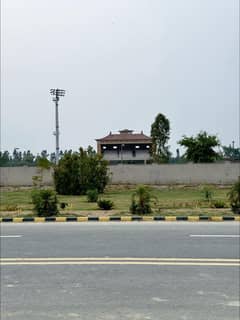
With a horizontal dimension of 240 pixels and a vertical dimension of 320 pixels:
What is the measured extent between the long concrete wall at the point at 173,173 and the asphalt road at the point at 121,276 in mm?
26802

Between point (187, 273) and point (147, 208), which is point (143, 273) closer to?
point (187, 273)

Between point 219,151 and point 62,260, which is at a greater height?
point 219,151

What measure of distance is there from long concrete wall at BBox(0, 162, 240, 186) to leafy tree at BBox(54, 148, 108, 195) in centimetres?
437

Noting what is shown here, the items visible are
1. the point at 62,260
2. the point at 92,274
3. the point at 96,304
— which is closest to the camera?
the point at 96,304

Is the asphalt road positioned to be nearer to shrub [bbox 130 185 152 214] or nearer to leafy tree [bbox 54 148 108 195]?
shrub [bbox 130 185 152 214]

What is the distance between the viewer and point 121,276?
20.9 ft

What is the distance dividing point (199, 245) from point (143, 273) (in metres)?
2.82

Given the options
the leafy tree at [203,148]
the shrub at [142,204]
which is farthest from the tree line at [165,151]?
the shrub at [142,204]

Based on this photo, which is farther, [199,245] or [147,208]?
[147,208]

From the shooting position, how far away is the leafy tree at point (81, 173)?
32406mm

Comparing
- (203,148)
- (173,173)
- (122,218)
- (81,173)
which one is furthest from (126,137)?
(122,218)

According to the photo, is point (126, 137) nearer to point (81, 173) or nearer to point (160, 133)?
point (160, 133)

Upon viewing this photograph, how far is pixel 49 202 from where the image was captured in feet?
53.5

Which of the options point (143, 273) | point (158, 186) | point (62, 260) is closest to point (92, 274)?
point (143, 273)
